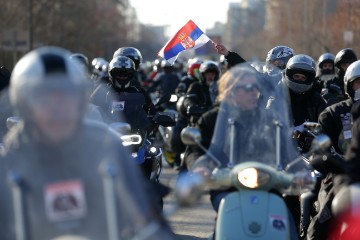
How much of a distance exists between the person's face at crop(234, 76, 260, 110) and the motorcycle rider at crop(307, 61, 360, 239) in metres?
1.50

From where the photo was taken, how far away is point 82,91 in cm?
449

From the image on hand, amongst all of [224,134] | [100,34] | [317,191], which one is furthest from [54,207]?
[100,34]

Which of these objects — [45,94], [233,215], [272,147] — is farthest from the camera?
[272,147]

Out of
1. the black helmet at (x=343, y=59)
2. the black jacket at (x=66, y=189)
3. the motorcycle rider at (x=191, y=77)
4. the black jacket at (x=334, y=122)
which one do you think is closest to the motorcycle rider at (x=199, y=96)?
the motorcycle rider at (x=191, y=77)

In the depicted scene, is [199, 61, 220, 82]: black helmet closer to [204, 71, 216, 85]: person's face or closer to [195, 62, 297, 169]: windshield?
[204, 71, 216, 85]: person's face

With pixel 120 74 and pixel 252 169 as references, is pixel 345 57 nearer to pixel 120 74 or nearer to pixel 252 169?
pixel 120 74

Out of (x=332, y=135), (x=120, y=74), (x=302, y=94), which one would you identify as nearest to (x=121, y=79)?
(x=120, y=74)

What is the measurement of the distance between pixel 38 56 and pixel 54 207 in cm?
61

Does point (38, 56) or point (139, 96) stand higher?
point (38, 56)

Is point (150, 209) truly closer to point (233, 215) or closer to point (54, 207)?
point (54, 207)

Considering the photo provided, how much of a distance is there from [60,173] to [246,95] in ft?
8.34

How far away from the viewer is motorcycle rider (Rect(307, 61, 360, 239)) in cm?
823

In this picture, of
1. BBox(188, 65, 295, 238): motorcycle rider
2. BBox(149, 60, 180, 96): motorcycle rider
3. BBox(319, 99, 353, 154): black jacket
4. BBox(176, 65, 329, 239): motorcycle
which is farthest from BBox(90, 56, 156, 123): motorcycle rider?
BBox(149, 60, 180, 96): motorcycle rider

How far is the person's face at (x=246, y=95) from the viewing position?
6.85m
